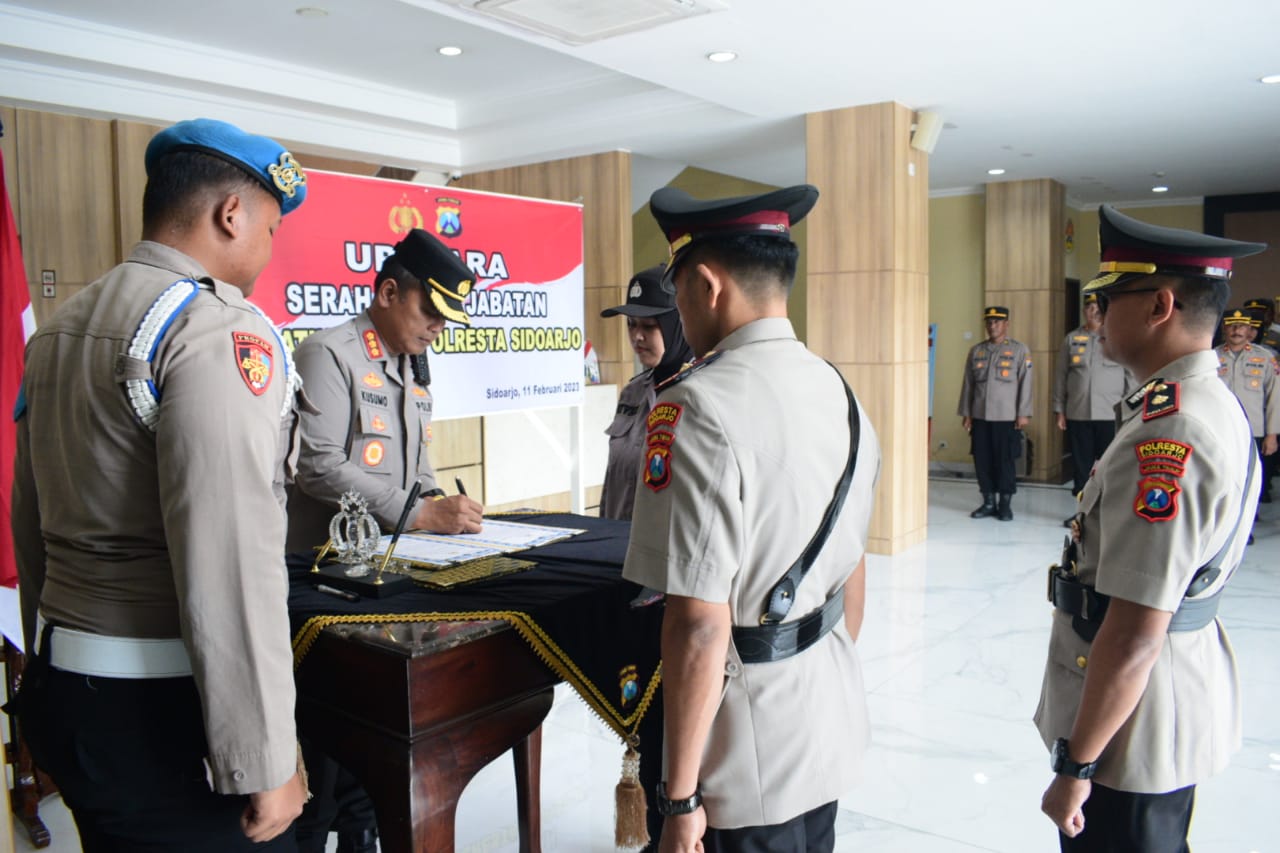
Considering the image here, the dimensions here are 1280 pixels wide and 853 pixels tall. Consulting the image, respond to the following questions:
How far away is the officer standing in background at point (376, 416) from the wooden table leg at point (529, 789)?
37cm

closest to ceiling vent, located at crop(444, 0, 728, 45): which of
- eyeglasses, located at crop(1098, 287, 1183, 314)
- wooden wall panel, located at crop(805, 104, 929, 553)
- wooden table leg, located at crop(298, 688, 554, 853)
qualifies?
wooden wall panel, located at crop(805, 104, 929, 553)

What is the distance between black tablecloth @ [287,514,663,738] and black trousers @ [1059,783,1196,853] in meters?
0.80

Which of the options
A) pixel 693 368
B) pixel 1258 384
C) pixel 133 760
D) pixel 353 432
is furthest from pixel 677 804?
pixel 1258 384

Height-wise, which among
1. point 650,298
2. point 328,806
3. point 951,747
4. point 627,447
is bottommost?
point 951,747

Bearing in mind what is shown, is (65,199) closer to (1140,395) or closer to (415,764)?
(415,764)

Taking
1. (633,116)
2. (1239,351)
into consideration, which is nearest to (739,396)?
(633,116)

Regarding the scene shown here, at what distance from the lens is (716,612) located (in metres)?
1.29

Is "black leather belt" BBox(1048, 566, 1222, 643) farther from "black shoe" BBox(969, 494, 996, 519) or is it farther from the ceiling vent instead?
"black shoe" BBox(969, 494, 996, 519)

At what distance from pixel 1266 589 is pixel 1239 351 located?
8.24ft

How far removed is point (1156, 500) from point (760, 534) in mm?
619

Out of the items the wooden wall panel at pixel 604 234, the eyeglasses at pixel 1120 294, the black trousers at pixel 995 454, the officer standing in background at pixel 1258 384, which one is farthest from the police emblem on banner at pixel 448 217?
the officer standing in background at pixel 1258 384

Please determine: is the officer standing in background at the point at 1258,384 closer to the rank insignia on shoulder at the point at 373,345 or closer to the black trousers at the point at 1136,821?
the black trousers at the point at 1136,821

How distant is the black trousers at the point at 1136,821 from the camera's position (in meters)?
1.56

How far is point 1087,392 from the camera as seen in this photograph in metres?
7.50
